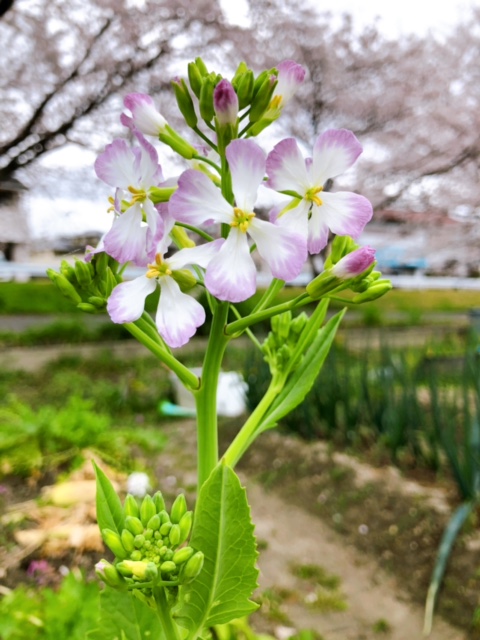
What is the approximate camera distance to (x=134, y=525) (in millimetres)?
511

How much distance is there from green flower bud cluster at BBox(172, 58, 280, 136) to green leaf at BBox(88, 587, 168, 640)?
Answer: 0.49 meters

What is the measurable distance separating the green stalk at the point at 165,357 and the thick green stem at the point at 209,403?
1cm

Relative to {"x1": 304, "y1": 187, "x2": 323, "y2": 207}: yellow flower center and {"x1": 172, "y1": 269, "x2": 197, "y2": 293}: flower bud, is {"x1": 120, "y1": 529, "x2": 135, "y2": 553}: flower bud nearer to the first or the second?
{"x1": 172, "y1": 269, "x2": 197, "y2": 293}: flower bud

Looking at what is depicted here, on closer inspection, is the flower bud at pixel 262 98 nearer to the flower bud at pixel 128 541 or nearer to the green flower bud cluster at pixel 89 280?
the green flower bud cluster at pixel 89 280

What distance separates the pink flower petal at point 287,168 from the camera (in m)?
0.49

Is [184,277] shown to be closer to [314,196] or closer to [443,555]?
[314,196]

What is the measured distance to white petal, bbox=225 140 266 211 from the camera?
47cm

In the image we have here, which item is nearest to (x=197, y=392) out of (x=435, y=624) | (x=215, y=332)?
(x=215, y=332)

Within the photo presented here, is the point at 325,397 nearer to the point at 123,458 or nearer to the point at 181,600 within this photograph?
the point at 123,458

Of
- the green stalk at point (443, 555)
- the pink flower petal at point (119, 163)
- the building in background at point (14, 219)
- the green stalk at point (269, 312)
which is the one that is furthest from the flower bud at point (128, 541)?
the building in background at point (14, 219)

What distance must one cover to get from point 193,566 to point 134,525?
0.07m

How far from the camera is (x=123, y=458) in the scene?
2.32 m

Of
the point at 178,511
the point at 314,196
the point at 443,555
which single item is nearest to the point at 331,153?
the point at 314,196

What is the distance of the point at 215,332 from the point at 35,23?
302 inches
